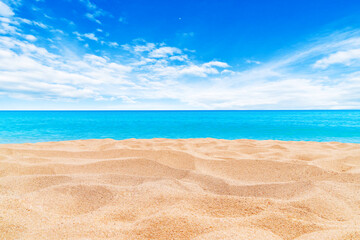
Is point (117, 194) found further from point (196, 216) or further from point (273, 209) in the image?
point (273, 209)

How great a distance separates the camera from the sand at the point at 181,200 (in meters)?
1.56

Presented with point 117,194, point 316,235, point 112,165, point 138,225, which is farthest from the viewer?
point 112,165

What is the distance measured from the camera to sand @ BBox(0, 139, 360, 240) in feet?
5.13

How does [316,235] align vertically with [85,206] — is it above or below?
above

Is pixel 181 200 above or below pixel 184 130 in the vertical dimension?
above

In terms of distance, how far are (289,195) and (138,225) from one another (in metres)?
1.99

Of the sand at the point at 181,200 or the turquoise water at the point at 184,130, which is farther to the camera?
the turquoise water at the point at 184,130

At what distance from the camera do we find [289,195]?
7.88ft

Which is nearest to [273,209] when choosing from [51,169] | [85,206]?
[85,206]

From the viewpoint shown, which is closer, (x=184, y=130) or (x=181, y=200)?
(x=181, y=200)

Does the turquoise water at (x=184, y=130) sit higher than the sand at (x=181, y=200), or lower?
lower

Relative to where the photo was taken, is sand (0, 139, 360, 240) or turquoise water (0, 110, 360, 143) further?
turquoise water (0, 110, 360, 143)

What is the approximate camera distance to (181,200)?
2.15 m

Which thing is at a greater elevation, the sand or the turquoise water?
the sand
